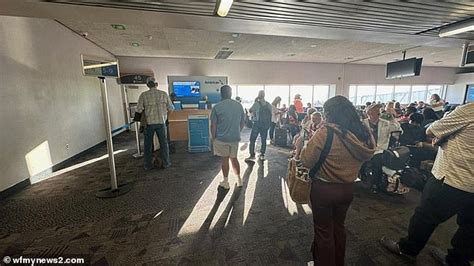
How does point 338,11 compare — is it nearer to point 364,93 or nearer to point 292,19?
point 292,19

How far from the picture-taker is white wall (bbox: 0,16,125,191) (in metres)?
3.11

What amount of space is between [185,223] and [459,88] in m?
17.3

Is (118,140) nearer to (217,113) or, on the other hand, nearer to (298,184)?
(217,113)

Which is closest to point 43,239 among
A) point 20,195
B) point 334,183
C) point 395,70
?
point 20,195

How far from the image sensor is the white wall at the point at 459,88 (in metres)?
11.7

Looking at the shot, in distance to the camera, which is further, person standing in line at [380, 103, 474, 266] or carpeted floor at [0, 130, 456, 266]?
carpeted floor at [0, 130, 456, 266]

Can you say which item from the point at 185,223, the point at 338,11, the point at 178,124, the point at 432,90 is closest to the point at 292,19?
the point at 338,11

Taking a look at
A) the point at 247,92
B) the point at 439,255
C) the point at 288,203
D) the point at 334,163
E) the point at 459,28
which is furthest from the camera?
the point at 247,92

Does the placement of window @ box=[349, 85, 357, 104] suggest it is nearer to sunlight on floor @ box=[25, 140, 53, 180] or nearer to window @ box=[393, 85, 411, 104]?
window @ box=[393, 85, 411, 104]

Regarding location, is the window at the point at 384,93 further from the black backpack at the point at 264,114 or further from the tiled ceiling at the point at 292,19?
the black backpack at the point at 264,114

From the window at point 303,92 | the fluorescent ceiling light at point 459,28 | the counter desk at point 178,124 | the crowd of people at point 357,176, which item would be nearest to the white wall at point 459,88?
the window at point 303,92

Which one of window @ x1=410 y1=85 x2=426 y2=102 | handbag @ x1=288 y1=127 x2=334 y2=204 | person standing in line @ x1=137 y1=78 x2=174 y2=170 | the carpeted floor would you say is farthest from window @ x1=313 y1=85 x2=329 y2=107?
handbag @ x1=288 y1=127 x2=334 y2=204

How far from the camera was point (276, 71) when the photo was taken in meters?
9.98

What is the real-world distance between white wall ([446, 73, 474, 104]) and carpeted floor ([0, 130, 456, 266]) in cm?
1418
